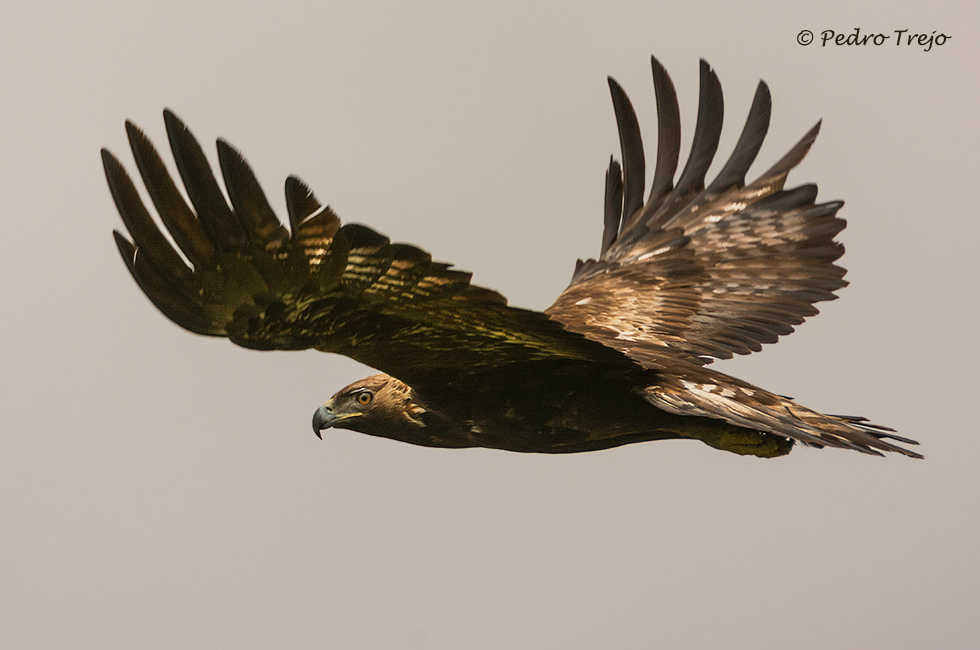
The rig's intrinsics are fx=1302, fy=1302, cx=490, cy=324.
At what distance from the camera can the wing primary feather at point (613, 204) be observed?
27.4 feet

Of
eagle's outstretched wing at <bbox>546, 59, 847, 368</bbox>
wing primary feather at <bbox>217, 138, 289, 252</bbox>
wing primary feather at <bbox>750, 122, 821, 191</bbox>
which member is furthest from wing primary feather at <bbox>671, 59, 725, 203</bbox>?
wing primary feather at <bbox>217, 138, 289, 252</bbox>

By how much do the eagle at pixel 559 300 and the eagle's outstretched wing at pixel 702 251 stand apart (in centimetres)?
1

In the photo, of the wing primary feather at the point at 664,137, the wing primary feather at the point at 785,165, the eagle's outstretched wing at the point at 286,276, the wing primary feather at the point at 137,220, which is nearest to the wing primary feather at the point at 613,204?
the wing primary feather at the point at 664,137

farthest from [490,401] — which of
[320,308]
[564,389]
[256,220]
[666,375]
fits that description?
[256,220]

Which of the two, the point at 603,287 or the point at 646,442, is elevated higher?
the point at 603,287

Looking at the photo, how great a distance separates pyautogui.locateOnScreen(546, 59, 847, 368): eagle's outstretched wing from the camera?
7375 millimetres

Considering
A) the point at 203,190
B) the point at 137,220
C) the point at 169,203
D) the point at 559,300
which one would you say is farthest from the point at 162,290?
the point at 559,300

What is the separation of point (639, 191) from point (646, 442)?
79.4 inches

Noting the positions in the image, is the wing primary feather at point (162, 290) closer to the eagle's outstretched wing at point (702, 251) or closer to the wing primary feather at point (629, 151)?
the eagle's outstretched wing at point (702, 251)

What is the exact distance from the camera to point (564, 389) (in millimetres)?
6469

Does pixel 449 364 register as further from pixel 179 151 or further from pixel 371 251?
pixel 179 151

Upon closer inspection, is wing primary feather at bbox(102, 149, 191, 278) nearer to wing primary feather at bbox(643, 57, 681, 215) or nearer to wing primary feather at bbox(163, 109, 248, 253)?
wing primary feather at bbox(163, 109, 248, 253)

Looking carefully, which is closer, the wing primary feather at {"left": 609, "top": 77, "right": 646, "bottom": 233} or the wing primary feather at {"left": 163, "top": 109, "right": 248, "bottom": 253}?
the wing primary feather at {"left": 163, "top": 109, "right": 248, "bottom": 253}

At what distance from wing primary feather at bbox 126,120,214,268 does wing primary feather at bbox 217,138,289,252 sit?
25 cm
